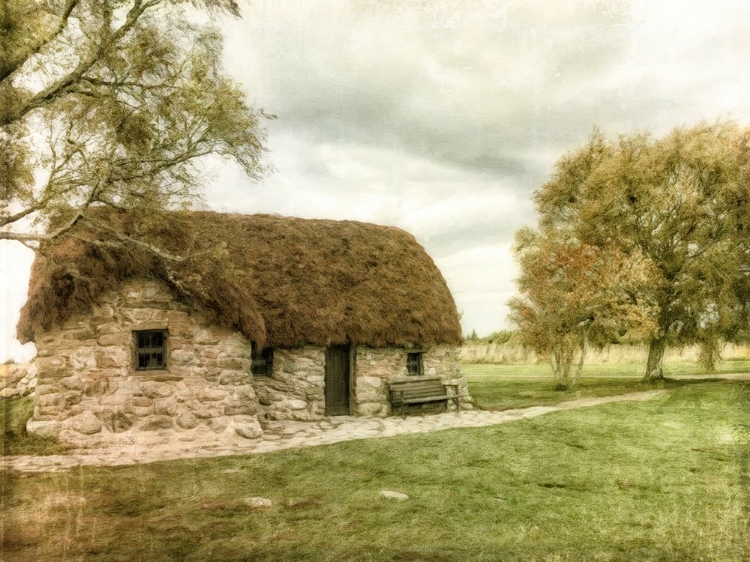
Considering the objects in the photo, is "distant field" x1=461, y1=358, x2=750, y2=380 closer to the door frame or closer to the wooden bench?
the wooden bench

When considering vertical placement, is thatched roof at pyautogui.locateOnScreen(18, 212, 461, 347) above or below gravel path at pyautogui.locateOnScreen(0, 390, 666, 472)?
above

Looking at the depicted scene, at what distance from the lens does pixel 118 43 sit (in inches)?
314

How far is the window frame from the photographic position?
516 inches

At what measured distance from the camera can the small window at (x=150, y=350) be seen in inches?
422

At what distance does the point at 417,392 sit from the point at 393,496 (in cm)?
745

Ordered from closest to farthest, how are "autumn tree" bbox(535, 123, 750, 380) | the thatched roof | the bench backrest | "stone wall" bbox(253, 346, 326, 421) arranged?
the thatched roof < "stone wall" bbox(253, 346, 326, 421) < the bench backrest < "autumn tree" bbox(535, 123, 750, 380)

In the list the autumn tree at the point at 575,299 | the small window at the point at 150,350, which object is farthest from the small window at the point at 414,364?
the small window at the point at 150,350

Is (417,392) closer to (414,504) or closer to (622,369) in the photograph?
(414,504)

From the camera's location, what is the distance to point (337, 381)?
46.2 ft

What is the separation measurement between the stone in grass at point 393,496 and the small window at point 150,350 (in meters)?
6.00

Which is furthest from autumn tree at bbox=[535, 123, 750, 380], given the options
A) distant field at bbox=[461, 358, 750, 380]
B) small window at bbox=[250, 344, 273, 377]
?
small window at bbox=[250, 344, 273, 377]


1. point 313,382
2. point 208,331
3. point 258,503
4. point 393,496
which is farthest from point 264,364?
point 393,496

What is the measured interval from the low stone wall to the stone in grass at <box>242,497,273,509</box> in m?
11.6

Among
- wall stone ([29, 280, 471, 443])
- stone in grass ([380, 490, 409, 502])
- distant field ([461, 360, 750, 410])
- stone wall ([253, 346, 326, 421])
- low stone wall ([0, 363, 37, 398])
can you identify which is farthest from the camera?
distant field ([461, 360, 750, 410])
